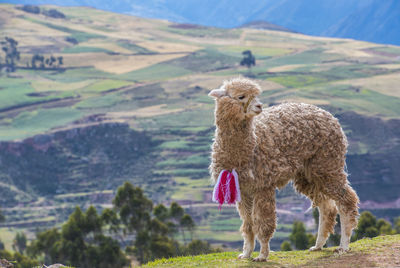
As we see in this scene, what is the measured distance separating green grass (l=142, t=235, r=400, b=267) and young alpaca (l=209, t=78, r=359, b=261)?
32 cm

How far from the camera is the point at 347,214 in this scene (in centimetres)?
1372

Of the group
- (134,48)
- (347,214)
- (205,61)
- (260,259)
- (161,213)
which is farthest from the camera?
(134,48)

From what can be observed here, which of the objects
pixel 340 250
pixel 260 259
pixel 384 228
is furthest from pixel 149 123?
pixel 260 259

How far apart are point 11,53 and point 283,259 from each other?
156910 millimetres

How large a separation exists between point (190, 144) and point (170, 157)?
172 inches

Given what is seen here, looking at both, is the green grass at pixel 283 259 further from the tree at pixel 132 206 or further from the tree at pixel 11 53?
the tree at pixel 11 53

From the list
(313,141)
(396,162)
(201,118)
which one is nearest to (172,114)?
(201,118)

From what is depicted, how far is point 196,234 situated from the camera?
76.7 meters

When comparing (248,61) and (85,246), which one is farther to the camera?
(248,61)

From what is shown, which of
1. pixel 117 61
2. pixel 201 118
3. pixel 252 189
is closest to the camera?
Result: pixel 252 189

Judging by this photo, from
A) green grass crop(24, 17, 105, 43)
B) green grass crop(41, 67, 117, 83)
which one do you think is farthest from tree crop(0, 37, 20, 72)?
green grass crop(24, 17, 105, 43)

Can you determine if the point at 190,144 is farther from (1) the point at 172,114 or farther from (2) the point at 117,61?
(2) the point at 117,61

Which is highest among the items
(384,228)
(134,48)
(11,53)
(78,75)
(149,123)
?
(134,48)

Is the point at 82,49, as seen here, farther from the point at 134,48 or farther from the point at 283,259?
the point at 283,259
